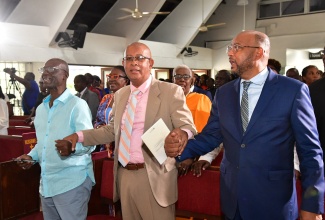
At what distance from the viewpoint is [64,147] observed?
2.00 metres

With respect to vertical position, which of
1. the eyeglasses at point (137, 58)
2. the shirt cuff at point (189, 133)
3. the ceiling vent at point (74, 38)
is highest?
the ceiling vent at point (74, 38)

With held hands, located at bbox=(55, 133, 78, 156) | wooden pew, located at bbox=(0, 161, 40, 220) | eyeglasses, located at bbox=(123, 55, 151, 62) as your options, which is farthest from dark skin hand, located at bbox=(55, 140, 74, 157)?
wooden pew, located at bbox=(0, 161, 40, 220)

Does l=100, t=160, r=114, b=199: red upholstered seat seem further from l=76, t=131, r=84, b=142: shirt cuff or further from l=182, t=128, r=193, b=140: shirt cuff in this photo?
l=182, t=128, r=193, b=140: shirt cuff

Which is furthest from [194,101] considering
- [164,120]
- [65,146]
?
[65,146]

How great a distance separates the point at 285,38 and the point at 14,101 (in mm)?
10353

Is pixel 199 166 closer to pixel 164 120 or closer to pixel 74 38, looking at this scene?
pixel 164 120

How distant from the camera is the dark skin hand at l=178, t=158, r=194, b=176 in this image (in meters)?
2.25

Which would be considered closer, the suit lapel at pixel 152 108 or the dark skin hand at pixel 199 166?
the suit lapel at pixel 152 108

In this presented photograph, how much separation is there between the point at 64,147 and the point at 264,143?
3.61 feet

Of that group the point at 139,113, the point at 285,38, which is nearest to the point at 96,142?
the point at 139,113

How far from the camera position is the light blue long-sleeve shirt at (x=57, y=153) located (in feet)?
7.08

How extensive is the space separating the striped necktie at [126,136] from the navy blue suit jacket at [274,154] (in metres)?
0.63

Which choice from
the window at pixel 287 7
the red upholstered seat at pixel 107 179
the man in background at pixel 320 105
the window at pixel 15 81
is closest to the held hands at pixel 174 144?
the man in background at pixel 320 105

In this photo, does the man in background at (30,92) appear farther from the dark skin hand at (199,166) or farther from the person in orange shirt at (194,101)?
the dark skin hand at (199,166)
